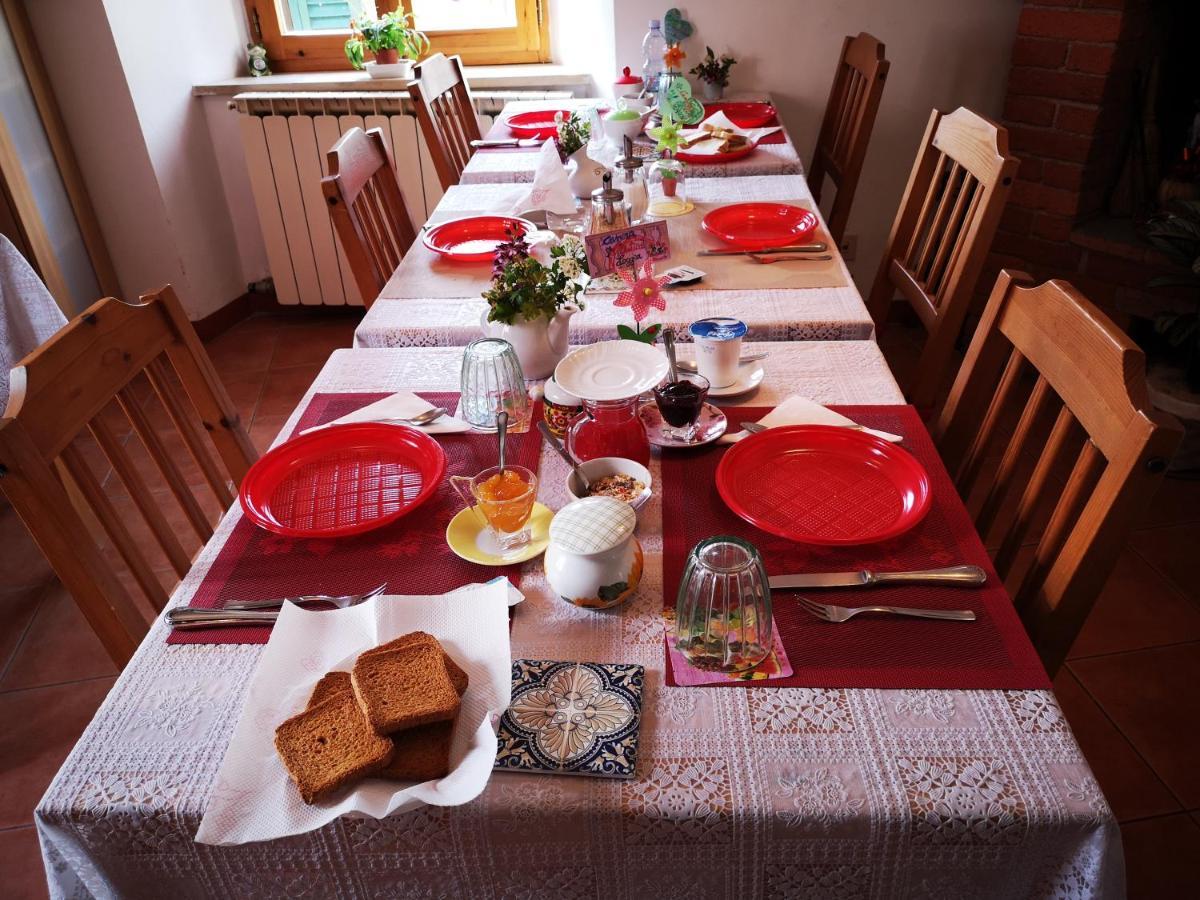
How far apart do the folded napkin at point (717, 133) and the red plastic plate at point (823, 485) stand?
1.25m

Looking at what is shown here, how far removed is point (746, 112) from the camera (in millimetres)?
2531

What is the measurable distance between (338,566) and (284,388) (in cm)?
210

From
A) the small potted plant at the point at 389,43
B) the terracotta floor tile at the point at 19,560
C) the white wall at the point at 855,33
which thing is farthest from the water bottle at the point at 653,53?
the terracotta floor tile at the point at 19,560

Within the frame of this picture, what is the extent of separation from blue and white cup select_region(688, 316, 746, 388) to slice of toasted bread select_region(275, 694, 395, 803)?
648mm

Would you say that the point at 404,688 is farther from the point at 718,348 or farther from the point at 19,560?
the point at 19,560

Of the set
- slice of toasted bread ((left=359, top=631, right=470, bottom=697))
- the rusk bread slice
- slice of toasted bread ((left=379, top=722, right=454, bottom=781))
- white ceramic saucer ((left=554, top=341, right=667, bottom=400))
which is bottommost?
slice of toasted bread ((left=379, top=722, right=454, bottom=781))

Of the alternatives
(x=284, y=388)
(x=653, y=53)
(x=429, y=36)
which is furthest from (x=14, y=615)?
(x=429, y=36)

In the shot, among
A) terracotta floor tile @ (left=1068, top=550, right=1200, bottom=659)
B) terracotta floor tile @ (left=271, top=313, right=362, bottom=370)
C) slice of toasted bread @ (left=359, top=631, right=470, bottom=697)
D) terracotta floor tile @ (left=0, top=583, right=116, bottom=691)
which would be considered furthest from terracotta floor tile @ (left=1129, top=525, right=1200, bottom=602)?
terracotta floor tile @ (left=271, top=313, right=362, bottom=370)

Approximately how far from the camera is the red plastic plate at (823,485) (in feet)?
3.22

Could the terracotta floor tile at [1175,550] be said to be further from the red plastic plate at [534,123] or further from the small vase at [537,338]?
the red plastic plate at [534,123]

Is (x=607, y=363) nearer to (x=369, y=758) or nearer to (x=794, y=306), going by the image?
(x=794, y=306)

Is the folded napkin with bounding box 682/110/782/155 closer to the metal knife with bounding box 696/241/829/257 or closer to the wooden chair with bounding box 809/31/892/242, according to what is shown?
the wooden chair with bounding box 809/31/892/242

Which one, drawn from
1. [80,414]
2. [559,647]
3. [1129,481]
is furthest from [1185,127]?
[80,414]

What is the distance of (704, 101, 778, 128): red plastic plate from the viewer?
244cm
